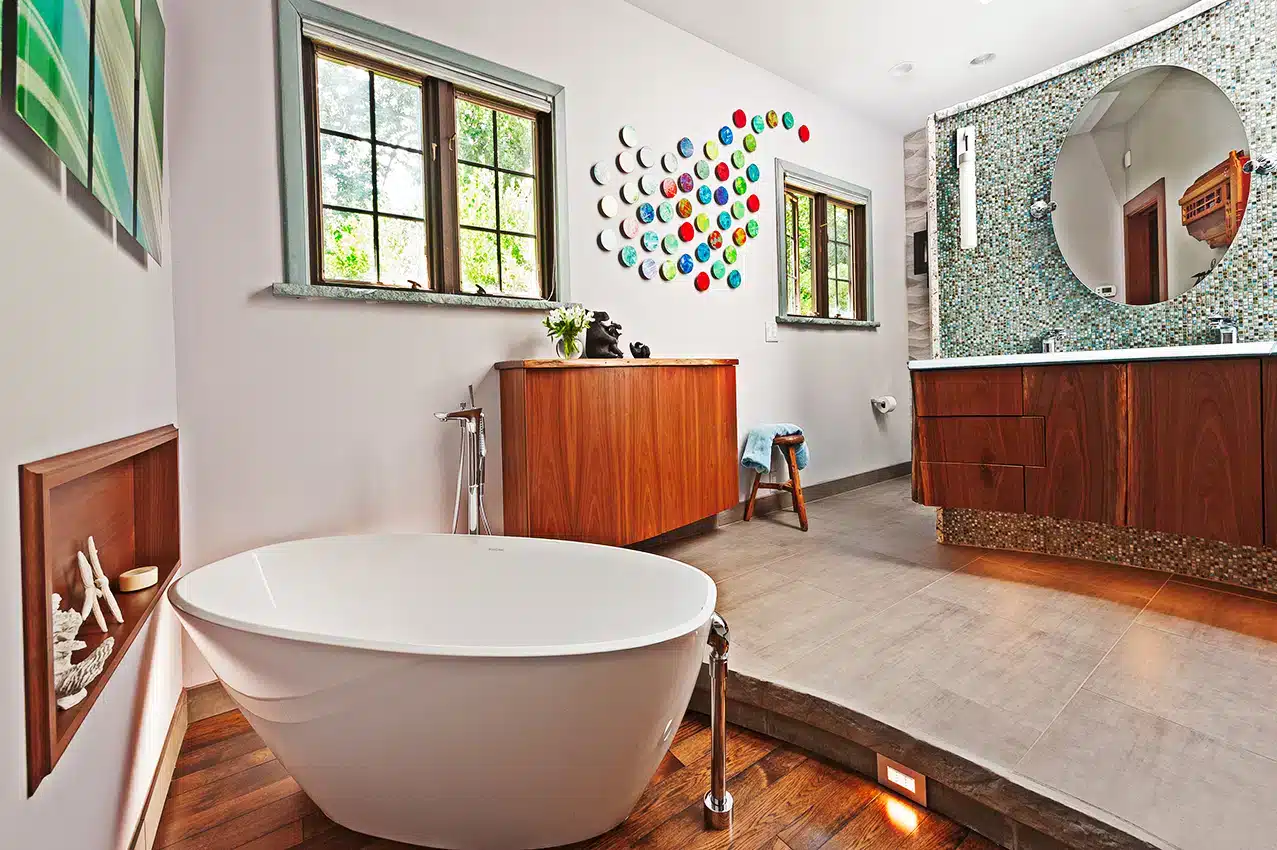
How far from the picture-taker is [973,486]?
2654mm

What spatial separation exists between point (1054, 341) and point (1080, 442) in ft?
2.03

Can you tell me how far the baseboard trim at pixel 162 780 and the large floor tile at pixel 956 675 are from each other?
55.6 inches

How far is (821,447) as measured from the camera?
13.4 feet

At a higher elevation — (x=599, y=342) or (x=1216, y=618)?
(x=599, y=342)

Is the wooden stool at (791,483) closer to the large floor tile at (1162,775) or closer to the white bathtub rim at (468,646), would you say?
the large floor tile at (1162,775)

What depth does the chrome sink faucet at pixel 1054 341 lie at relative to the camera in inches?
108

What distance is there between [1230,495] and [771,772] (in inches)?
69.0

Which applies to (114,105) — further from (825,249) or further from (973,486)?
(825,249)

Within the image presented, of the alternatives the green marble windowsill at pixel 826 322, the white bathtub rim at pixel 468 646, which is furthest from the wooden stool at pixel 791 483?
the white bathtub rim at pixel 468 646

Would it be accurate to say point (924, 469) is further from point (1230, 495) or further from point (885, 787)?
point (885, 787)

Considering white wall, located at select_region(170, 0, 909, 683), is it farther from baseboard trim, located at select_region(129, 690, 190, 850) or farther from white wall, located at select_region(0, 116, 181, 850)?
white wall, located at select_region(0, 116, 181, 850)

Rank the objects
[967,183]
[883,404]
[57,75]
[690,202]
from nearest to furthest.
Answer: [57,75]
[967,183]
[690,202]
[883,404]

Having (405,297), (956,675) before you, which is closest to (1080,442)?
(956,675)

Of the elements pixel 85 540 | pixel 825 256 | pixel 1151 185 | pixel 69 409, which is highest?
pixel 825 256
